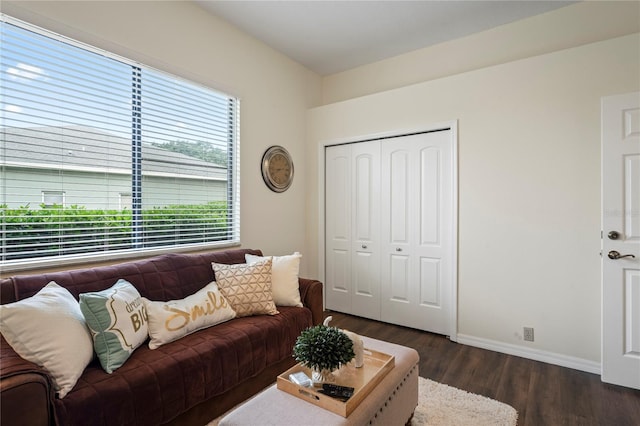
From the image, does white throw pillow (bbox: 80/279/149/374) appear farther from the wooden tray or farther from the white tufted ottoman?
the wooden tray

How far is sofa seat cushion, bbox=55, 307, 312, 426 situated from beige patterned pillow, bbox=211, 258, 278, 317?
0.08 meters

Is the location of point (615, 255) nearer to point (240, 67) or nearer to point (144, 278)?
point (144, 278)

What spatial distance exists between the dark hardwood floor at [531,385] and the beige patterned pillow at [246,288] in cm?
132

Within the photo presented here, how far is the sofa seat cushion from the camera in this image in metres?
1.33

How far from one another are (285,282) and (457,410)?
1.41 meters

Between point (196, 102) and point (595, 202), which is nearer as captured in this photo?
point (595, 202)

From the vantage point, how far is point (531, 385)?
2227 mm

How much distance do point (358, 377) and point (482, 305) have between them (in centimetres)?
189

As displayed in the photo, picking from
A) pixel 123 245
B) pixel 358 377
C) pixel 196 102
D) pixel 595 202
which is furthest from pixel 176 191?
pixel 595 202

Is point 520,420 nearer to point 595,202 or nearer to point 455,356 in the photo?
point 455,356

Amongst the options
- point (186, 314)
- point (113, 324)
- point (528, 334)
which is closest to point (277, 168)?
point (186, 314)

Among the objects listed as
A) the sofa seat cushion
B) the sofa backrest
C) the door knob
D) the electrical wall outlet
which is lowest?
the electrical wall outlet

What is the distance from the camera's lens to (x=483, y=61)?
318 centimetres

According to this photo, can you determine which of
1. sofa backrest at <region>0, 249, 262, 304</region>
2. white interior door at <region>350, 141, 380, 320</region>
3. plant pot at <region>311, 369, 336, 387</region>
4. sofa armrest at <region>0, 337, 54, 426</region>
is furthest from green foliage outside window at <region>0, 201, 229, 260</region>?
plant pot at <region>311, 369, 336, 387</region>
